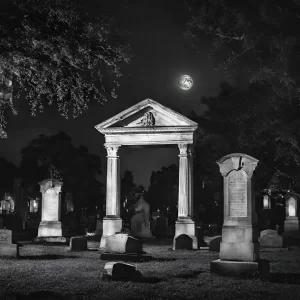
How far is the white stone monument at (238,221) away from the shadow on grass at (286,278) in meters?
0.37

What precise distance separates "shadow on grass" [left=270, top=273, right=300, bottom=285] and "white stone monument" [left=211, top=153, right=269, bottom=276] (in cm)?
37

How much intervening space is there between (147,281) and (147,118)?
1262 centimetres

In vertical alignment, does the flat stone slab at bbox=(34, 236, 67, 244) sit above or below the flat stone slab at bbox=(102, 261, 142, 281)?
below

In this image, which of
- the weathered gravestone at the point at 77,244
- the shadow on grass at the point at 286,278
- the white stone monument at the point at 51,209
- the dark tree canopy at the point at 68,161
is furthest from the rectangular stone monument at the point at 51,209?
the dark tree canopy at the point at 68,161

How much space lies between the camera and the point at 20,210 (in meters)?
37.2

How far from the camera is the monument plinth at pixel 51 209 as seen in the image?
25719mm

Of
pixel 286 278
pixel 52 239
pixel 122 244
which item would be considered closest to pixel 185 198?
pixel 52 239

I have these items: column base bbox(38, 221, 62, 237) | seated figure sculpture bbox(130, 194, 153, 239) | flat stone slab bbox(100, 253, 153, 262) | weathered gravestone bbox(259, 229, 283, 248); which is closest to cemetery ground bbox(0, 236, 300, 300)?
flat stone slab bbox(100, 253, 153, 262)

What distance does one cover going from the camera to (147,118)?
2348 cm

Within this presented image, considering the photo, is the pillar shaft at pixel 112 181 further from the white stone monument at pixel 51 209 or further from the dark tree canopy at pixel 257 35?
the dark tree canopy at pixel 257 35

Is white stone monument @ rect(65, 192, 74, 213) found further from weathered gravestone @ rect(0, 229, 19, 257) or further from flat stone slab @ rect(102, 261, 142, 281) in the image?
flat stone slab @ rect(102, 261, 142, 281)

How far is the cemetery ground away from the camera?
9.91m

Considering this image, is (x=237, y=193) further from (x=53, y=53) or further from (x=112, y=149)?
(x=112, y=149)

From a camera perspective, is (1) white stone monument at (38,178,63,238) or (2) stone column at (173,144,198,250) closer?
(2) stone column at (173,144,198,250)
